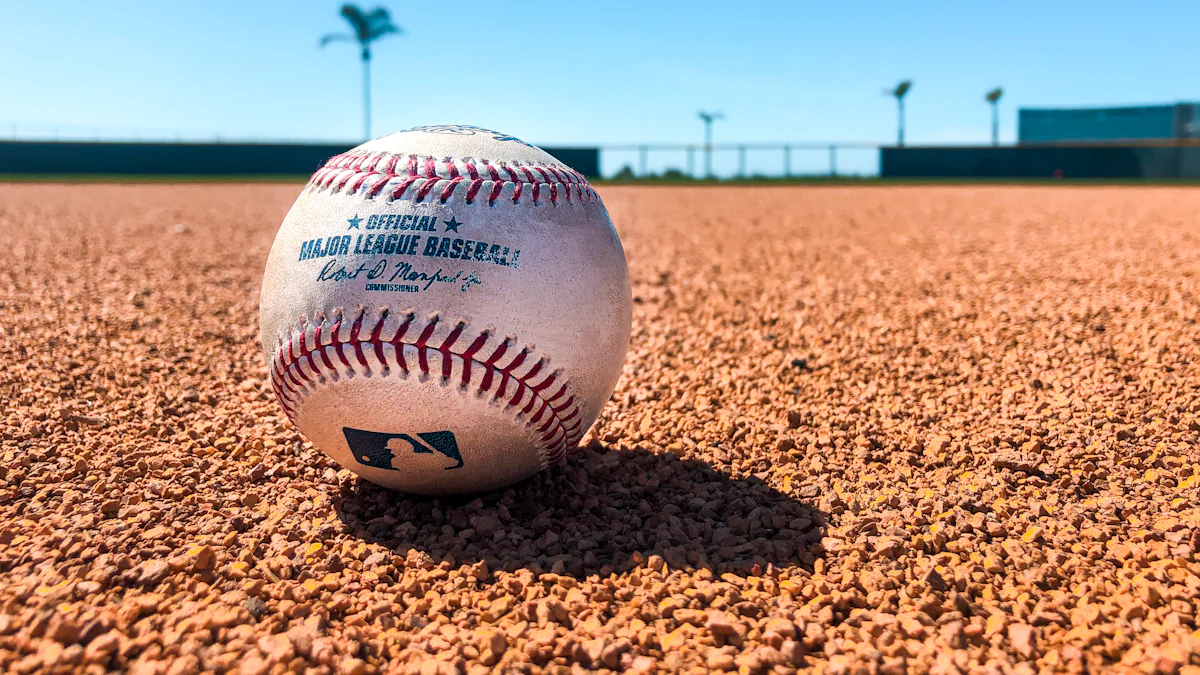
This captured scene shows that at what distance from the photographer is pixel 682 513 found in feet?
8.37

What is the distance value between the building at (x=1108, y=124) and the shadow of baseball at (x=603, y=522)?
127ft

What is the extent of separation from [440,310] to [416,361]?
0.48ft

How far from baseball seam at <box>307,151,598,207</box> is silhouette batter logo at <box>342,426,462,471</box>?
2.08 ft

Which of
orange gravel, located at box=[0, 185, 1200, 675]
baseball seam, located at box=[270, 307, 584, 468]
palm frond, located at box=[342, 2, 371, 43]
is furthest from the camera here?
palm frond, located at box=[342, 2, 371, 43]

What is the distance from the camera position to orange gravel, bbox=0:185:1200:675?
189 cm

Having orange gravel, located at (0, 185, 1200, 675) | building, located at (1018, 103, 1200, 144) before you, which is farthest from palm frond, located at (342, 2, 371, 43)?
orange gravel, located at (0, 185, 1200, 675)

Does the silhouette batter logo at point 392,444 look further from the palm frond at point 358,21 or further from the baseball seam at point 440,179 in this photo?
the palm frond at point 358,21

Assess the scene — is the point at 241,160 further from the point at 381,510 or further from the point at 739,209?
the point at 381,510

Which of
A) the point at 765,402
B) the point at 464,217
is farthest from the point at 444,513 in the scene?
the point at 765,402

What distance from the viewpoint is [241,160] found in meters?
28.9

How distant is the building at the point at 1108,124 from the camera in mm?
36281
